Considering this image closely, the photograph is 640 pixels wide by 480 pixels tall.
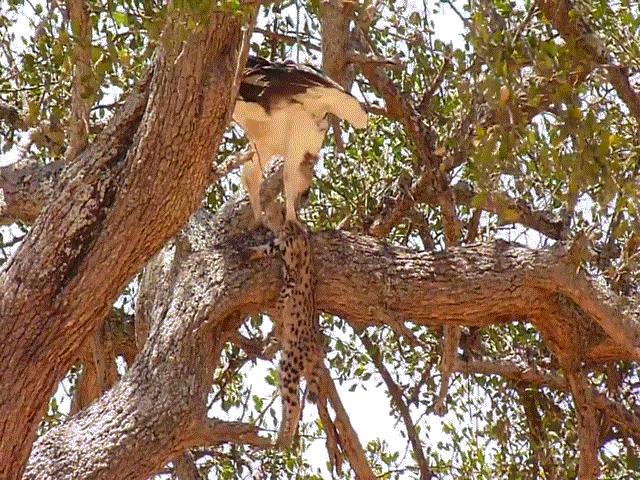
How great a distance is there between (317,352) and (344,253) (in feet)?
1.24

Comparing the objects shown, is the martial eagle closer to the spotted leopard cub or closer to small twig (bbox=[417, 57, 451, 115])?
the spotted leopard cub

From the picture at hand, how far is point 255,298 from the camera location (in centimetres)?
423

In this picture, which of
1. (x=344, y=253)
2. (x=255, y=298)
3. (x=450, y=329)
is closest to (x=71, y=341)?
(x=255, y=298)

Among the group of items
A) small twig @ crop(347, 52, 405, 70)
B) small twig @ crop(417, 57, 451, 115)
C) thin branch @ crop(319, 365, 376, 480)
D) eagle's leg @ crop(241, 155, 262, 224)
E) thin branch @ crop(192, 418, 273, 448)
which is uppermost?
small twig @ crop(417, 57, 451, 115)

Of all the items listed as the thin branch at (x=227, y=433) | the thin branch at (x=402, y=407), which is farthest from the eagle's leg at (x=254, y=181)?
the thin branch at (x=402, y=407)

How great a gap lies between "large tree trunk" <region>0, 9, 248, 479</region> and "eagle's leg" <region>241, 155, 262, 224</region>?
1109 millimetres

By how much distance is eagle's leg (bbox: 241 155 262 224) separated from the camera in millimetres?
4504

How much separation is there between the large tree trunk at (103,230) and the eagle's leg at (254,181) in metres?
1.11

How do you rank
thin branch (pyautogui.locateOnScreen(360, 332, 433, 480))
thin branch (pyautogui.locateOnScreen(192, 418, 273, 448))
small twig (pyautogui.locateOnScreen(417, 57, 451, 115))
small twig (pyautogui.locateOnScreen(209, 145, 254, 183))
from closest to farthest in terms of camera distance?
small twig (pyautogui.locateOnScreen(209, 145, 254, 183)) < thin branch (pyautogui.locateOnScreen(192, 418, 273, 448)) < small twig (pyautogui.locateOnScreen(417, 57, 451, 115)) < thin branch (pyautogui.locateOnScreen(360, 332, 433, 480))

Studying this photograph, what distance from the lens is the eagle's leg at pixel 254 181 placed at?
450 cm

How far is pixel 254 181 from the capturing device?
14.8 ft

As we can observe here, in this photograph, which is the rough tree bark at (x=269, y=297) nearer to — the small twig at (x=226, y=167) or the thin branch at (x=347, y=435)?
the thin branch at (x=347, y=435)

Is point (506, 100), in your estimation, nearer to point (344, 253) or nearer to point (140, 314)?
point (344, 253)

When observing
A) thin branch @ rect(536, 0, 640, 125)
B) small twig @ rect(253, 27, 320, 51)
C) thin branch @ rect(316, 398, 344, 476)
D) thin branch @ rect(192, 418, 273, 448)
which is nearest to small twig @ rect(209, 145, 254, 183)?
small twig @ rect(253, 27, 320, 51)
